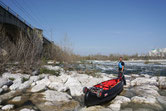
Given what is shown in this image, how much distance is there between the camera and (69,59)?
13.5 meters

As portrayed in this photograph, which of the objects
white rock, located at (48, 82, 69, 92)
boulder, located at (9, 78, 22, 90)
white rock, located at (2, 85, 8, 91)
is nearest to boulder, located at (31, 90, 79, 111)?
white rock, located at (48, 82, 69, 92)

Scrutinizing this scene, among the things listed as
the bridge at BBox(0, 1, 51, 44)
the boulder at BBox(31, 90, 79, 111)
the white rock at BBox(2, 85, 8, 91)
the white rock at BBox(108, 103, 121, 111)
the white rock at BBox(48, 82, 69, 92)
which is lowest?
the white rock at BBox(108, 103, 121, 111)

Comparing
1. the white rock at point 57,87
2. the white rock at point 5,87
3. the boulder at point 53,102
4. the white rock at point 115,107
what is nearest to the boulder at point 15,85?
the white rock at point 5,87

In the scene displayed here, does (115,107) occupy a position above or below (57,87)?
below

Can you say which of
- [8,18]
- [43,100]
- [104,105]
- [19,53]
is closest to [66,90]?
[43,100]

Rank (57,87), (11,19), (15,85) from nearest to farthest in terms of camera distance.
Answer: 1. (15,85)
2. (57,87)
3. (11,19)

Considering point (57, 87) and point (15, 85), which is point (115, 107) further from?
point (15, 85)

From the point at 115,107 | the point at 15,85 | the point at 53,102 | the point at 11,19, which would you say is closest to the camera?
the point at 115,107

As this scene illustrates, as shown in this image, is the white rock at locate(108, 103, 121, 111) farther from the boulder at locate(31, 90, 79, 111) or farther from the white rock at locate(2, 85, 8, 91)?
the white rock at locate(2, 85, 8, 91)

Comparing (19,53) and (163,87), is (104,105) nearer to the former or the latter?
(163,87)

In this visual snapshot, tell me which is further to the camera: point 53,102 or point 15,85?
point 15,85

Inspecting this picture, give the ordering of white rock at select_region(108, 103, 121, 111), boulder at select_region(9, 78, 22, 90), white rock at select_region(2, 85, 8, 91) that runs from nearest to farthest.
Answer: white rock at select_region(108, 103, 121, 111) → white rock at select_region(2, 85, 8, 91) → boulder at select_region(9, 78, 22, 90)

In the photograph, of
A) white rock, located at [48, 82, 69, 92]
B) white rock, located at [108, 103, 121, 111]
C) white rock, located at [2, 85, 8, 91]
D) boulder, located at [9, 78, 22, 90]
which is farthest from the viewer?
white rock, located at [48, 82, 69, 92]

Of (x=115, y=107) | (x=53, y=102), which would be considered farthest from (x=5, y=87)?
(x=115, y=107)
